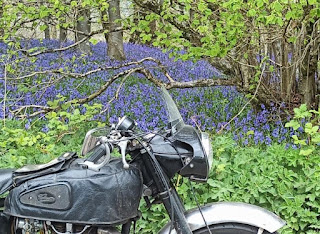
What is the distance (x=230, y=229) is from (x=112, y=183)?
55cm

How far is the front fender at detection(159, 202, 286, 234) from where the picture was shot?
7.16ft

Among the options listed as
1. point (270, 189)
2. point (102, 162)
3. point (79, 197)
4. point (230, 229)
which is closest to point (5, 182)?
point (79, 197)

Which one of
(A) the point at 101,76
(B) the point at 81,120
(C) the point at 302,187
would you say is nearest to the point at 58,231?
(C) the point at 302,187

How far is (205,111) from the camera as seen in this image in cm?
633

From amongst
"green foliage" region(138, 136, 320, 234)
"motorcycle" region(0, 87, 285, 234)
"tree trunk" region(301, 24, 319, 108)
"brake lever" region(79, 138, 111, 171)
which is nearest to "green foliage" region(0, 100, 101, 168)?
"green foliage" region(138, 136, 320, 234)

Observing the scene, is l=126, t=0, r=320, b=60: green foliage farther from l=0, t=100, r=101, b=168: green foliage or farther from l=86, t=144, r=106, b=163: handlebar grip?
l=86, t=144, r=106, b=163: handlebar grip

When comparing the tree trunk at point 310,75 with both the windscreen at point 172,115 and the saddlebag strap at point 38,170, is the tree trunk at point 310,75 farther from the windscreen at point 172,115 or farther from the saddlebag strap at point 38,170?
the saddlebag strap at point 38,170

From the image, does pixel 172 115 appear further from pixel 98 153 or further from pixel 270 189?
pixel 270 189

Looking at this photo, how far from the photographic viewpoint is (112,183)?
205 centimetres

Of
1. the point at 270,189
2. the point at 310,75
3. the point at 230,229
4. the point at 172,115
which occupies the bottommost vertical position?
the point at 270,189

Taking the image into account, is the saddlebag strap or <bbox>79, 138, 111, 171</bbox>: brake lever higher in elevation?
<bbox>79, 138, 111, 171</bbox>: brake lever

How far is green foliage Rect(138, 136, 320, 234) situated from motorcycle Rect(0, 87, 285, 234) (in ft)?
3.92

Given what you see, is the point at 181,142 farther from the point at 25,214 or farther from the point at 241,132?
the point at 241,132

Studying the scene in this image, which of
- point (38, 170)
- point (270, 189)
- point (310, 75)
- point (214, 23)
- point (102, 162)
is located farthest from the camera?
point (310, 75)
